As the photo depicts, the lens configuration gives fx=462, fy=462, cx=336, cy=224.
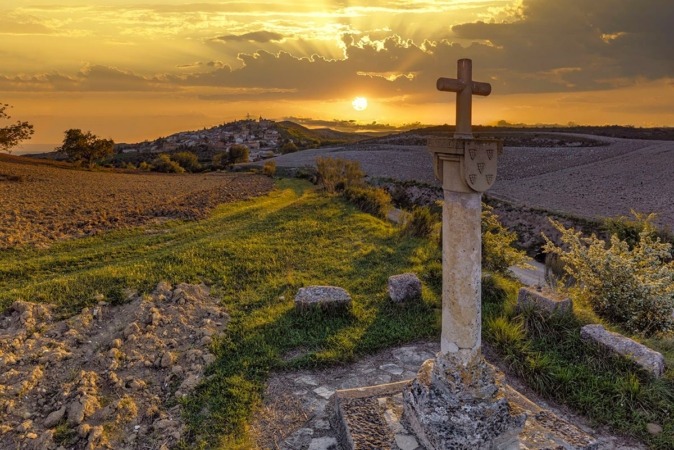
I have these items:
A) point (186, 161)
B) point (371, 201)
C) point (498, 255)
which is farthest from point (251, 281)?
point (186, 161)

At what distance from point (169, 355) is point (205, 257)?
5.08m

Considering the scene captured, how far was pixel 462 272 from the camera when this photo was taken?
4164 millimetres

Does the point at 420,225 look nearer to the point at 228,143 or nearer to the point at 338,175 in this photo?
the point at 338,175

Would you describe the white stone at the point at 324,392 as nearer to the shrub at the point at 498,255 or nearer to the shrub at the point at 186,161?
the shrub at the point at 498,255

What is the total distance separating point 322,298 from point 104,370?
11.3 feet

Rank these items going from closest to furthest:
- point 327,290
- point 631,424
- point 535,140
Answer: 1. point 631,424
2. point 327,290
3. point 535,140

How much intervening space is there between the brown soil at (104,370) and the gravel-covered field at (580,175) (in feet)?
71.9

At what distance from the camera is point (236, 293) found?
9156mm

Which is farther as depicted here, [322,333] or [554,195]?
[554,195]

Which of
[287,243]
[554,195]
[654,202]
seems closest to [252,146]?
[554,195]

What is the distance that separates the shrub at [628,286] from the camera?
7.71 metres

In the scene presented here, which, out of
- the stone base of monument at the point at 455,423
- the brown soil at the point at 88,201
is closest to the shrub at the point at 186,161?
the brown soil at the point at 88,201

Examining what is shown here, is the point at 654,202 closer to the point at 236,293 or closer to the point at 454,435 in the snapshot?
the point at 236,293

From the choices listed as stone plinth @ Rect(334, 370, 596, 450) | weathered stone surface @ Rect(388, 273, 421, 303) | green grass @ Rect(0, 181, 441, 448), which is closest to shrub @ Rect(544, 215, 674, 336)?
green grass @ Rect(0, 181, 441, 448)
